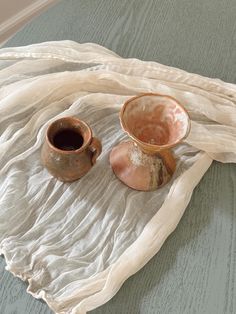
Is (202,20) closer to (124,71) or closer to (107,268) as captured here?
(124,71)

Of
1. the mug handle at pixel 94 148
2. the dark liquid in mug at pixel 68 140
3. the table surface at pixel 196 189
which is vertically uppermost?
the dark liquid in mug at pixel 68 140

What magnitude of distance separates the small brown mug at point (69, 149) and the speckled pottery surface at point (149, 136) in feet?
0.19

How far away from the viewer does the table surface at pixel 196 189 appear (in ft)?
2.08

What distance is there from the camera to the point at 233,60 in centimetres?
97

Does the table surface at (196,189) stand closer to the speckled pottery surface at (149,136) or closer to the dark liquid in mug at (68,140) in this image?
the speckled pottery surface at (149,136)

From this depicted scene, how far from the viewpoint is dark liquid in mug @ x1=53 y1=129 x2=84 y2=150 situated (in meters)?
0.71

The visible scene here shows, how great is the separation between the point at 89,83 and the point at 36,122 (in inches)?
5.2

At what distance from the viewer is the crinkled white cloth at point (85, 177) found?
25.1 inches

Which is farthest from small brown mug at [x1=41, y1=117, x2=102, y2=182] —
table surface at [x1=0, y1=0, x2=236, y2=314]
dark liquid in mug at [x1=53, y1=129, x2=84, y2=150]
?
table surface at [x1=0, y1=0, x2=236, y2=314]

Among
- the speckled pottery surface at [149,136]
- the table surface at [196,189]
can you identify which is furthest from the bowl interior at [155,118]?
the table surface at [196,189]

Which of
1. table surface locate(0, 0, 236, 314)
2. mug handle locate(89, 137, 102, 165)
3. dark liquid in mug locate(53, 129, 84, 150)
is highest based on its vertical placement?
dark liquid in mug locate(53, 129, 84, 150)

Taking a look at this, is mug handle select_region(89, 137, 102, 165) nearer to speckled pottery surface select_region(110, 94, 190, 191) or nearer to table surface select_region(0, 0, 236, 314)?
speckled pottery surface select_region(110, 94, 190, 191)

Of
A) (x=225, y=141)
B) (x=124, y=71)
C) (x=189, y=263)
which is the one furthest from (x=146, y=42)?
(x=189, y=263)

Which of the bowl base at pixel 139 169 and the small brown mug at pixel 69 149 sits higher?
the small brown mug at pixel 69 149
